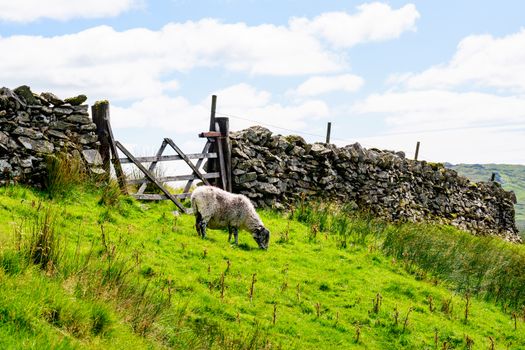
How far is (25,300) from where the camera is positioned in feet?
14.0

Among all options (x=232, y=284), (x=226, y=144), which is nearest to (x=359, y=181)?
(x=226, y=144)

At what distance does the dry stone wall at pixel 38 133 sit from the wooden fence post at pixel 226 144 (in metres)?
3.71

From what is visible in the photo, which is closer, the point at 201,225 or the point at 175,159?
the point at 201,225

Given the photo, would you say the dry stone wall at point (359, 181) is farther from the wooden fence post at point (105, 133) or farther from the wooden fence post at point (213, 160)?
the wooden fence post at point (105, 133)

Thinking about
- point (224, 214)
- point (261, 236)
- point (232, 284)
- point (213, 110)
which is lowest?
point (232, 284)

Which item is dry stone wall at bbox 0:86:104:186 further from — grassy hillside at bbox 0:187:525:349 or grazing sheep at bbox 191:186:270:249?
grazing sheep at bbox 191:186:270:249

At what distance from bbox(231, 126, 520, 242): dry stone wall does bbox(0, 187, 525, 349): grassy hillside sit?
132cm

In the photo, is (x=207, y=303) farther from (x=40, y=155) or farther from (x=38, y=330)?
(x=40, y=155)

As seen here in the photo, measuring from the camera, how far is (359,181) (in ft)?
60.2

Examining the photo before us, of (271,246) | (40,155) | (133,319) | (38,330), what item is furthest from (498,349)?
(40,155)

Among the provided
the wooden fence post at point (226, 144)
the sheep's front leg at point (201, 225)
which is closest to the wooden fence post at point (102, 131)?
the sheep's front leg at point (201, 225)

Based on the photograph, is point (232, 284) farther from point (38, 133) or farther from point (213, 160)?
point (213, 160)

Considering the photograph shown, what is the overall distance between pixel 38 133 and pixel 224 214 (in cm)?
424

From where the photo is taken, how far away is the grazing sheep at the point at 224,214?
35.4ft
